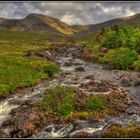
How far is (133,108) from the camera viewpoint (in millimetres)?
33219

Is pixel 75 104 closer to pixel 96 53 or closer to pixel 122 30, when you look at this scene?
pixel 96 53

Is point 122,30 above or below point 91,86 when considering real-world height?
above

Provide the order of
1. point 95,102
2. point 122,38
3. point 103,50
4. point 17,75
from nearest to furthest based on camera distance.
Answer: point 95,102, point 17,75, point 103,50, point 122,38

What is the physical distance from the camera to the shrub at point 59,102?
31255 millimetres

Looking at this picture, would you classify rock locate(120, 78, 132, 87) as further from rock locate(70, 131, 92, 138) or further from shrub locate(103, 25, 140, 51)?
shrub locate(103, 25, 140, 51)

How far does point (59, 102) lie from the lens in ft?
106

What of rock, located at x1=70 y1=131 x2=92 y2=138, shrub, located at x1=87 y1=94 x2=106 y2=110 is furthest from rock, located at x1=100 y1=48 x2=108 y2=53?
rock, located at x1=70 y1=131 x2=92 y2=138

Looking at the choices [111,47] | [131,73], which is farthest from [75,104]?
[111,47]

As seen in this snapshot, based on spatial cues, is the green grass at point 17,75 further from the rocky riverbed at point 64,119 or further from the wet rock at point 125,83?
the wet rock at point 125,83

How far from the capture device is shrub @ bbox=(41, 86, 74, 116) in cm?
3125

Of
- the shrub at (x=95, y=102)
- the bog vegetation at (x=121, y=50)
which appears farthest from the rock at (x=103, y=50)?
the shrub at (x=95, y=102)

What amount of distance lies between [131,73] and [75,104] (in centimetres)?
2330

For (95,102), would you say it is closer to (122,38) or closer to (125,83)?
(125,83)

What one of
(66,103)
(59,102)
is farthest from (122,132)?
(59,102)
